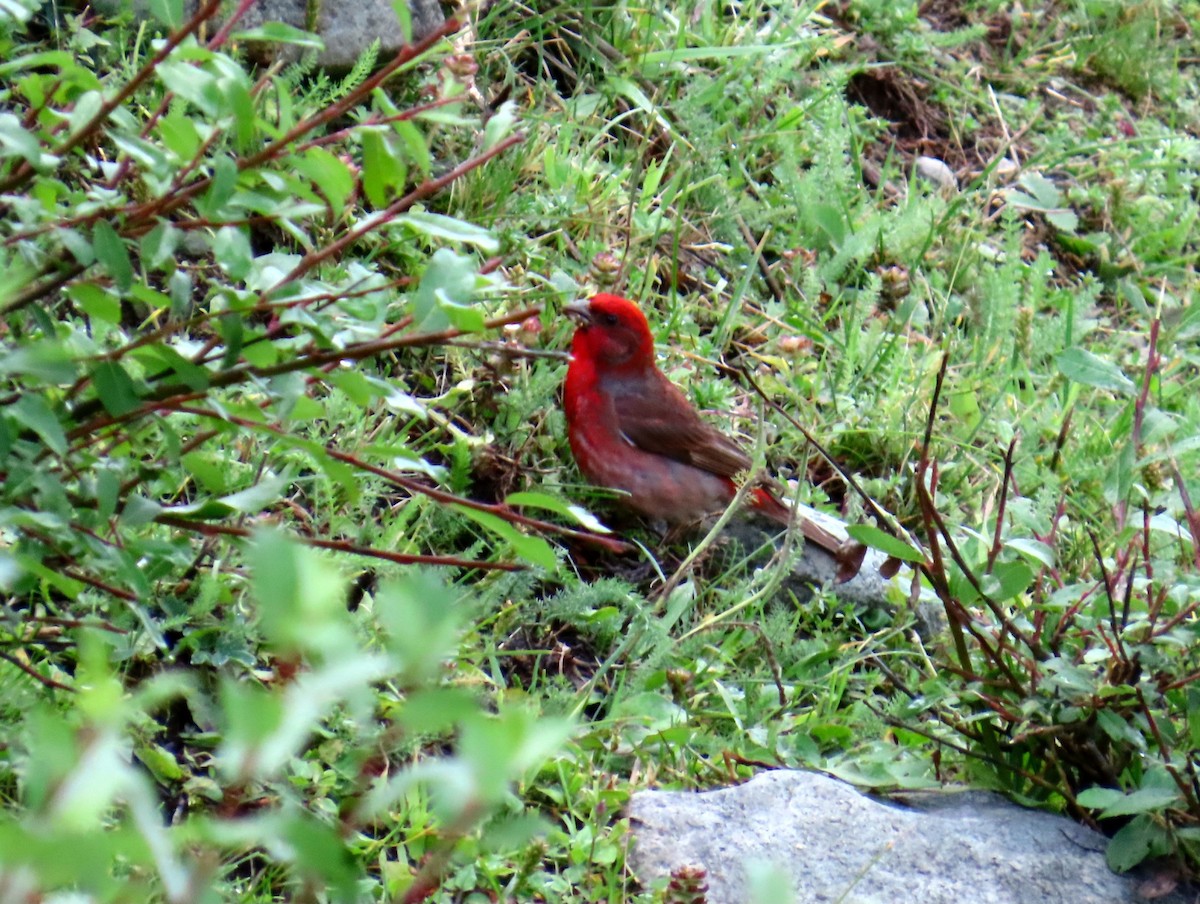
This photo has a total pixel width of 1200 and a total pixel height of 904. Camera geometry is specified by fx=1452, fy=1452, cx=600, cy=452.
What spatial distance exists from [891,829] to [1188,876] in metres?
0.56

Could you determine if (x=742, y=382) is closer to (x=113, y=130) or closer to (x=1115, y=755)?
(x=1115, y=755)

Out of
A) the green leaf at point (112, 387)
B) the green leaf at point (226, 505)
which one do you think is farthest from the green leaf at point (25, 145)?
the green leaf at point (226, 505)

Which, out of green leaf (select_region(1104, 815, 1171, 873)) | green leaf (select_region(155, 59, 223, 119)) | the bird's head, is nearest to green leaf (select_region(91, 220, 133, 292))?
green leaf (select_region(155, 59, 223, 119))

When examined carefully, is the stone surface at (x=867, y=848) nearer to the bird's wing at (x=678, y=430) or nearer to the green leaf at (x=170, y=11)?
the green leaf at (x=170, y=11)

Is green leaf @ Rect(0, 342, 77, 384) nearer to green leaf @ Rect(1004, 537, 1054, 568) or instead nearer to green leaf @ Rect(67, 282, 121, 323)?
green leaf @ Rect(67, 282, 121, 323)

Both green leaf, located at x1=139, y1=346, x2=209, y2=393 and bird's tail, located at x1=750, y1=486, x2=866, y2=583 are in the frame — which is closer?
green leaf, located at x1=139, y1=346, x2=209, y2=393

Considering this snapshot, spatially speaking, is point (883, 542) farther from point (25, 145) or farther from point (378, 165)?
point (25, 145)

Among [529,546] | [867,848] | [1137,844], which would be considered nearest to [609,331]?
[867,848]

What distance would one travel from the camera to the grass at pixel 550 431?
176cm

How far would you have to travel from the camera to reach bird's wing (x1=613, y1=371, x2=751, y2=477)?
187 inches

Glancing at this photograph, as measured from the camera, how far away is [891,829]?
2.88 meters

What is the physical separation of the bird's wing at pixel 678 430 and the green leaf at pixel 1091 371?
2.04 m

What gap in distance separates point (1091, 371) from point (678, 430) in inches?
85.1

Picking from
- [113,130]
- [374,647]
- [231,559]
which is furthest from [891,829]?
[113,130]
